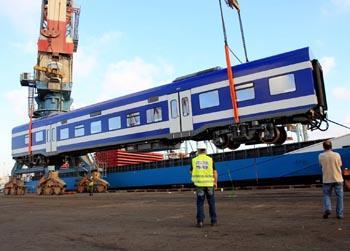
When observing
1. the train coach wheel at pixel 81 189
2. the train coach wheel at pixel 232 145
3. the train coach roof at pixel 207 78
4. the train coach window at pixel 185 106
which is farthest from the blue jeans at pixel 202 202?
the train coach wheel at pixel 81 189

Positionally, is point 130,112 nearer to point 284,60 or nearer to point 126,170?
point 126,170

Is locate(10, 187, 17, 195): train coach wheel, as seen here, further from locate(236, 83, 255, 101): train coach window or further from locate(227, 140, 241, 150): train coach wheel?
locate(236, 83, 255, 101): train coach window

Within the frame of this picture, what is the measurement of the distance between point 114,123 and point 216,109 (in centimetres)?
731

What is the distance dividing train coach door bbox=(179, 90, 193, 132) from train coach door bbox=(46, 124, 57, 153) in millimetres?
11820

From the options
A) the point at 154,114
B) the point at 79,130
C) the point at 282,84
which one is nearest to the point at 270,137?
the point at 282,84

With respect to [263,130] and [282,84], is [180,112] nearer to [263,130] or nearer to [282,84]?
[263,130]

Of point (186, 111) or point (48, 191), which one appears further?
point (48, 191)

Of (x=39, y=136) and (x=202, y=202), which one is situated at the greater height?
(x=39, y=136)

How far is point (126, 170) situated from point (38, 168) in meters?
6.81

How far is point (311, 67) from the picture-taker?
1512cm

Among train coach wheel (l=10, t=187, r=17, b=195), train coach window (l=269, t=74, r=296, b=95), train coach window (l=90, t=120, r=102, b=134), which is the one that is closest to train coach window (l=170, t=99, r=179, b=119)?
train coach window (l=269, t=74, r=296, b=95)

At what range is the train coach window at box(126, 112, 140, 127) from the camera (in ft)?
68.1

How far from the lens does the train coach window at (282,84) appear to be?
50.4ft

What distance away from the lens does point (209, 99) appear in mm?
17547
